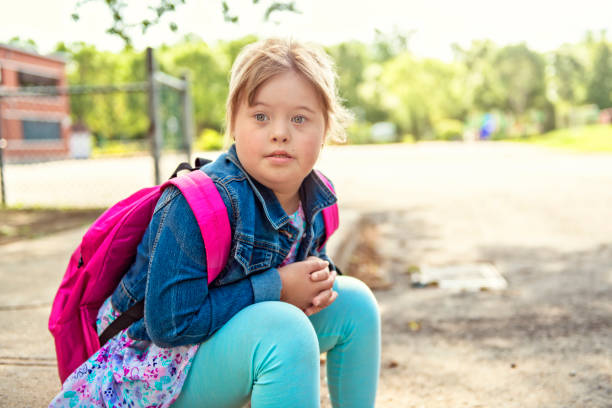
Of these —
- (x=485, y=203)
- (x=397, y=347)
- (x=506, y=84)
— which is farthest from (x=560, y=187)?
(x=506, y=84)

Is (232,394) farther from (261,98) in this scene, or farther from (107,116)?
(107,116)

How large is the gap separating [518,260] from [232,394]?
3.55 metres

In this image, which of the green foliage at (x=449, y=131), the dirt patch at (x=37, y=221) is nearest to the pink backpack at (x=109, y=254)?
the dirt patch at (x=37, y=221)

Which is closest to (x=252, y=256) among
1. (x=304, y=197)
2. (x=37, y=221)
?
(x=304, y=197)

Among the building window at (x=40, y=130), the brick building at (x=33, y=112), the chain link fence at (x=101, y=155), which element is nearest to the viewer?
the chain link fence at (x=101, y=155)

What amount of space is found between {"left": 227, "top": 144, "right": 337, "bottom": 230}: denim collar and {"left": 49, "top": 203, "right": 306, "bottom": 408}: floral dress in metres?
0.37

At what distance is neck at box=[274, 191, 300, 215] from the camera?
157cm

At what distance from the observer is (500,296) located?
352 cm

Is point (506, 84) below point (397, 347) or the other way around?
the other way around

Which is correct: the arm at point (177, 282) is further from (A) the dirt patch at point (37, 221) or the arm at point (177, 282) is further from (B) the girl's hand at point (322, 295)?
(A) the dirt patch at point (37, 221)

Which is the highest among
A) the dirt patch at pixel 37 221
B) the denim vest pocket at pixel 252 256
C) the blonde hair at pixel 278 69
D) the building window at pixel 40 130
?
the blonde hair at pixel 278 69

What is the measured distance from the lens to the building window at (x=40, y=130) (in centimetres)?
2852

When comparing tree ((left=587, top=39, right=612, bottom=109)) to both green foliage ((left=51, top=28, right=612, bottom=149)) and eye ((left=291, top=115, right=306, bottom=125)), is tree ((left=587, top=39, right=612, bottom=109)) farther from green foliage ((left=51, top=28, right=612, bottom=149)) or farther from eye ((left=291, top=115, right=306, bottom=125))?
eye ((left=291, top=115, right=306, bottom=125))

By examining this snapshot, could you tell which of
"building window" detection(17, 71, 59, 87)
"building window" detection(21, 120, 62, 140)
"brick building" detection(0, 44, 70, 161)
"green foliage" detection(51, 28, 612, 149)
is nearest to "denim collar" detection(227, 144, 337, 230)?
"brick building" detection(0, 44, 70, 161)
